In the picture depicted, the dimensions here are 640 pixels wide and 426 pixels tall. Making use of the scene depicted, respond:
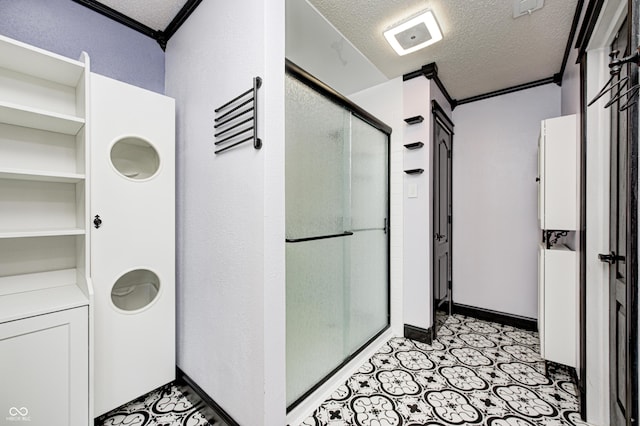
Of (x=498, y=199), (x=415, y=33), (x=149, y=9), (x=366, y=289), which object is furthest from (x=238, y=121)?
(x=498, y=199)

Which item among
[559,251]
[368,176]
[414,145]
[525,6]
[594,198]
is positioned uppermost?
[525,6]

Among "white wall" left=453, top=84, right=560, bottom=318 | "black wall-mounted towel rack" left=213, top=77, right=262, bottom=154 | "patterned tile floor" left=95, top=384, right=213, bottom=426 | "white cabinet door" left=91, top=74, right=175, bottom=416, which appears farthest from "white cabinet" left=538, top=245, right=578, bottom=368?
"white cabinet door" left=91, top=74, right=175, bottom=416

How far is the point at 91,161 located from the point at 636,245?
2345 mm

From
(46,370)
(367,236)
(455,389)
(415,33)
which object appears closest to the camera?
(46,370)

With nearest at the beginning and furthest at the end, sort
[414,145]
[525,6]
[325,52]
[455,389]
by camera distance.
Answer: [525,6] < [455,389] < [325,52] < [414,145]

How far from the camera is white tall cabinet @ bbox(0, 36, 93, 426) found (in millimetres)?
1200

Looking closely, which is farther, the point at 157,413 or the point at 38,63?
the point at 157,413

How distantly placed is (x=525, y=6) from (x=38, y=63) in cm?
276

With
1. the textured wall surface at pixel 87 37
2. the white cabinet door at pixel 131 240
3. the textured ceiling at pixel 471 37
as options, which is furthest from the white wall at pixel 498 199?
the textured wall surface at pixel 87 37

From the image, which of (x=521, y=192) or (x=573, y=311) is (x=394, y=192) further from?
(x=573, y=311)

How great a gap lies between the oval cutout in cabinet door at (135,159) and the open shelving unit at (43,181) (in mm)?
203

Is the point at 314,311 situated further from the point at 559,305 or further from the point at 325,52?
the point at 325,52

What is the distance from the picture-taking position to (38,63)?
4.53 feet

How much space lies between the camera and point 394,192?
2.69 metres
